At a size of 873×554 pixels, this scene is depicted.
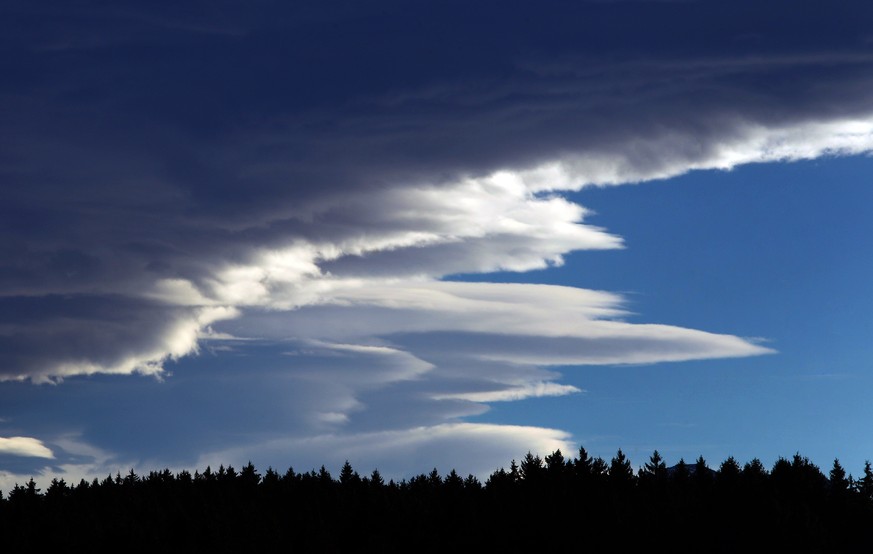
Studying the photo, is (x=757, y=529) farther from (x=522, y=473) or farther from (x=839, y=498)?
(x=522, y=473)

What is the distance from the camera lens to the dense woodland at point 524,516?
137500 mm

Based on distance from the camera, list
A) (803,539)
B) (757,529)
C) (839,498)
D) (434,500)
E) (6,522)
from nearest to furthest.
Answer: (803,539), (757,529), (839,498), (434,500), (6,522)

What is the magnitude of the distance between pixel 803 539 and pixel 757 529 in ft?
31.3

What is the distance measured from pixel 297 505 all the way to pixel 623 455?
60688 mm

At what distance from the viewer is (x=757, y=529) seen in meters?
134

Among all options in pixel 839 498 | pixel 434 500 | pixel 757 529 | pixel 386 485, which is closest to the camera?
pixel 757 529

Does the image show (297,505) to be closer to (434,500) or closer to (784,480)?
(434,500)

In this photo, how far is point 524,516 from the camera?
492 feet

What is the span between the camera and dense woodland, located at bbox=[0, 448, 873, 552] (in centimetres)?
13750

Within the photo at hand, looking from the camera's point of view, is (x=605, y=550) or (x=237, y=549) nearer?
(x=605, y=550)

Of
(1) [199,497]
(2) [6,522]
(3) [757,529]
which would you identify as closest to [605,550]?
(3) [757,529]

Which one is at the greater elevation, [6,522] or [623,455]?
[623,455]

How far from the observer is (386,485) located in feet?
587

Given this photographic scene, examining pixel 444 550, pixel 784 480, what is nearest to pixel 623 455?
pixel 784 480
